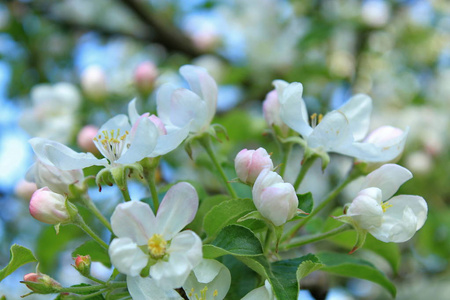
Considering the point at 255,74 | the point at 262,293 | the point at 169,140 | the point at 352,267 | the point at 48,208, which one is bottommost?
the point at 255,74

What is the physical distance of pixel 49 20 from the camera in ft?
11.7

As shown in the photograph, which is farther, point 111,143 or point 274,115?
point 274,115

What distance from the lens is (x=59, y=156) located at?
3.47 feet

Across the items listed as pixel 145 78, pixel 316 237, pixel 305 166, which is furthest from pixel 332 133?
pixel 145 78

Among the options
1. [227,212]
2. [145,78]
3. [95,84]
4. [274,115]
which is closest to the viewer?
[227,212]

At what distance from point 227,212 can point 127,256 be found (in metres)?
0.21

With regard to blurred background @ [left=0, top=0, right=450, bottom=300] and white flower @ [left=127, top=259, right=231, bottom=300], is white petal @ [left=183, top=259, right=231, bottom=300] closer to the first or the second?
white flower @ [left=127, top=259, right=231, bottom=300]

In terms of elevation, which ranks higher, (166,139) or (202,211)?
(166,139)

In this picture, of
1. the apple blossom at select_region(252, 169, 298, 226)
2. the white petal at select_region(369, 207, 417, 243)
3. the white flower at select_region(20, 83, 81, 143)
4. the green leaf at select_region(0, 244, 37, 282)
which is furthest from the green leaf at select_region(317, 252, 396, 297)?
the white flower at select_region(20, 83, 81, 143)

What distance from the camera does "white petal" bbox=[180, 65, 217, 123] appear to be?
121 centimetres

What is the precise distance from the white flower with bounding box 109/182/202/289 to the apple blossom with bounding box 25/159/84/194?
219mm

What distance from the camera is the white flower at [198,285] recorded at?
97 cm

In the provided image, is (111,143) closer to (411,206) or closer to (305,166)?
(305,166)

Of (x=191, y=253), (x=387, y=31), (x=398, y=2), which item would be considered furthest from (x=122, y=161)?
(x=398, y=2)
